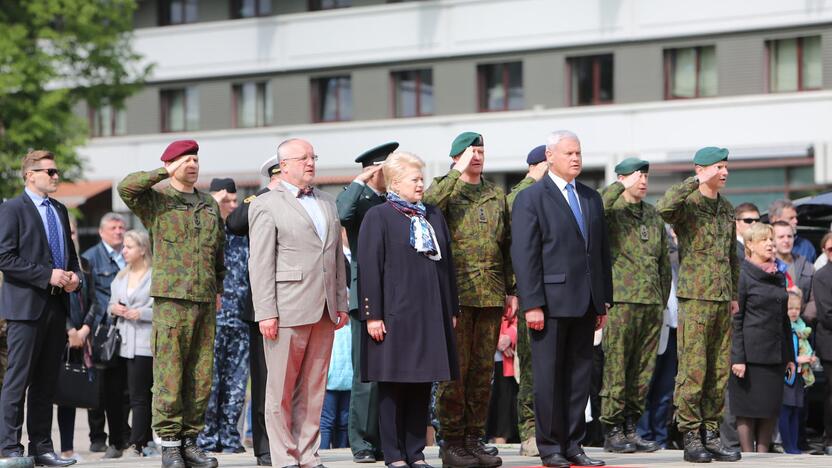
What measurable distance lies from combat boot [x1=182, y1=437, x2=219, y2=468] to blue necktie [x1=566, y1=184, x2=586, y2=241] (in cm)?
305

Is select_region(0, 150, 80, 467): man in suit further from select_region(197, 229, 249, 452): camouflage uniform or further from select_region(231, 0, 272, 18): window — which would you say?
select_region(231, 0, 272, 18): window

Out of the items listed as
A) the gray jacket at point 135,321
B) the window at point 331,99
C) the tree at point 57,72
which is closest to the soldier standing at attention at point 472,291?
the gray jacket at point 135,321

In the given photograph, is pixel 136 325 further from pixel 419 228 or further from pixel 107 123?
pixel 107 123

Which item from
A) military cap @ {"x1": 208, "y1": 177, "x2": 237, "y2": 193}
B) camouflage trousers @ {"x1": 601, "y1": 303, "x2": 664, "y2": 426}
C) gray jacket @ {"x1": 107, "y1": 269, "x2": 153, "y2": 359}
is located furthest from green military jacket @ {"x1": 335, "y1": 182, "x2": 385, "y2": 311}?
gray jacket @ {"x1": 107, "y1": 269, "x2": 153, "y2": 359}

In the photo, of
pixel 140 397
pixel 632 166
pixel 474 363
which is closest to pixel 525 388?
pixel 474 363

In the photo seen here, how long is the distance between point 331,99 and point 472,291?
99.3 feet

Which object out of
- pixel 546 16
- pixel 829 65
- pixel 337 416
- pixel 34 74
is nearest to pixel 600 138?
pixel 546 16

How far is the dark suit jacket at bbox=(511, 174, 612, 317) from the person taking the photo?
32.1 ft

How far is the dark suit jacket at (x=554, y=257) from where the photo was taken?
977 centimetres

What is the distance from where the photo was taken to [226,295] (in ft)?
41.7

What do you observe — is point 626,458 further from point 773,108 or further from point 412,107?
point 412,107

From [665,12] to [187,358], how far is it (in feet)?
84.8

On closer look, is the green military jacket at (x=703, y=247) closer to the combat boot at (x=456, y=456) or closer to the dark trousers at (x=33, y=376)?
the combat boot at (x=456, y=456)

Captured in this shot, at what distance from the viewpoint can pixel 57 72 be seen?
116 ft
